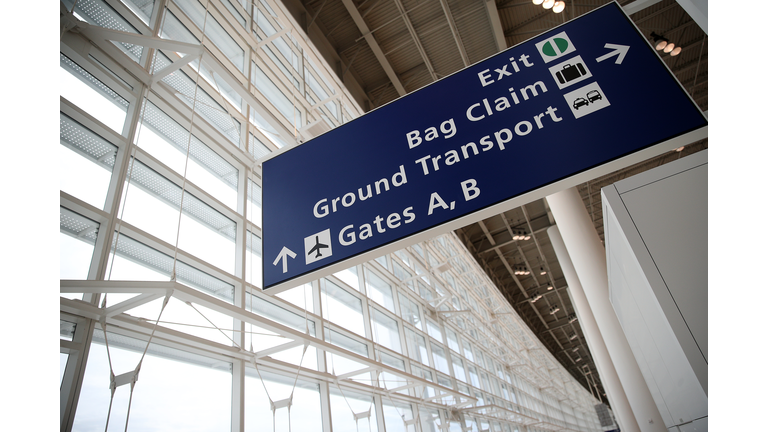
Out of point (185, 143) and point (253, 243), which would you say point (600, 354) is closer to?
point (253, 243)

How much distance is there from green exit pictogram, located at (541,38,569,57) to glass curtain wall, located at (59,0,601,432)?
3.99m

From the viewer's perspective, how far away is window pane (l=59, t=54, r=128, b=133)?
17.8 ft

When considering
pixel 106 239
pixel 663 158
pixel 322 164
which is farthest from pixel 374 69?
pixel 663 158

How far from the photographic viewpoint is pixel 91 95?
5.63m

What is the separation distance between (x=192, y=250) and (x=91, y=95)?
250cm

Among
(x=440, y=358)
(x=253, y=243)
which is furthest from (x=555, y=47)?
(x=440, y=358)

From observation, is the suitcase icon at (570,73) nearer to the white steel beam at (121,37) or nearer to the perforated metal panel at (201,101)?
the white steel beam at (121,37)

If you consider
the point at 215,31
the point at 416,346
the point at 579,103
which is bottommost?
the point at 579,103

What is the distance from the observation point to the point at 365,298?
11156 millimetres

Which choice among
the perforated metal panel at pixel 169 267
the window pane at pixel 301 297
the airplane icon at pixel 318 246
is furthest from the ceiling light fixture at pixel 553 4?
the airplane icon at pixel 318 246

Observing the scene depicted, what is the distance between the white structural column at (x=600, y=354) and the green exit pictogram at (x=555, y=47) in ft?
56.8

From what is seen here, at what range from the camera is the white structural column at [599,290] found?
1266cm

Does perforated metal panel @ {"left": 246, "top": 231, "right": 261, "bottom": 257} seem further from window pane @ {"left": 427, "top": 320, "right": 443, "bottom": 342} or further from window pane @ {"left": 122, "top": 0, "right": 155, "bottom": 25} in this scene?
window pane @ {"left": 427, "top": 320, "right": 443, "bottom": 342}

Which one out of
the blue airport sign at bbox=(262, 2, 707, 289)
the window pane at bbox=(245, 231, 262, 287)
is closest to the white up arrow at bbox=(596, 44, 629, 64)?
the blue airport sign at bbox=(262, 2, 707, 289)
